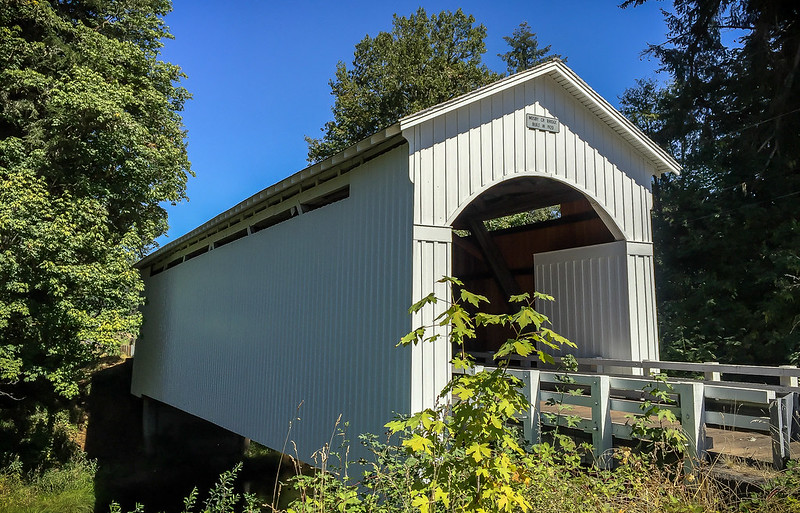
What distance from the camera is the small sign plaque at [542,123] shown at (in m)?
7.05

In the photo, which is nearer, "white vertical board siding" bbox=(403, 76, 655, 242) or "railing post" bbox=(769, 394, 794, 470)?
"railing post" bbox=(769, 394, 794, 470)

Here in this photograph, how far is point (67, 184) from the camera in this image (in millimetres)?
12953

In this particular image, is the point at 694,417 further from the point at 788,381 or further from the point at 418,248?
Result: the point at 418,248

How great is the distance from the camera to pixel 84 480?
589 inches

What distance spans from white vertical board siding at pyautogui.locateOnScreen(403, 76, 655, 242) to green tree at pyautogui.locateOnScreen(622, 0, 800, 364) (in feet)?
22.2

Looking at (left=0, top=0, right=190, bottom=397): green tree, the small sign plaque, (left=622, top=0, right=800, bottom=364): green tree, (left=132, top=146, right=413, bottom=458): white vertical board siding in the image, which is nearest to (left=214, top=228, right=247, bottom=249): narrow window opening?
(left=132, top=146, right=413, bottom=458): white vertical board siding

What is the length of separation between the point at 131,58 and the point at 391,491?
13.2 m

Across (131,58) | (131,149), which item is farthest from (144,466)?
(131,58)

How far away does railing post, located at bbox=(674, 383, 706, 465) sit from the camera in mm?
4402

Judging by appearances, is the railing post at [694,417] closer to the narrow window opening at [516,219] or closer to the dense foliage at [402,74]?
the narrow window opening at [516,219]

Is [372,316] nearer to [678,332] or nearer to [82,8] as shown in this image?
[678,332]

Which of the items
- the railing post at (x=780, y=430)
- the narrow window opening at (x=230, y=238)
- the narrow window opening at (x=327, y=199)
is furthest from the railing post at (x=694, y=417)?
the narrow window opening at (x=230, y=238)

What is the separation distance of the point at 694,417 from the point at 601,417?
74cm

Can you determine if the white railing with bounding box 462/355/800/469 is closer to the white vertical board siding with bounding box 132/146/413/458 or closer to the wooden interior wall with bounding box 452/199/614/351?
the white vertical board siding with bounding box 132/146/413/458
